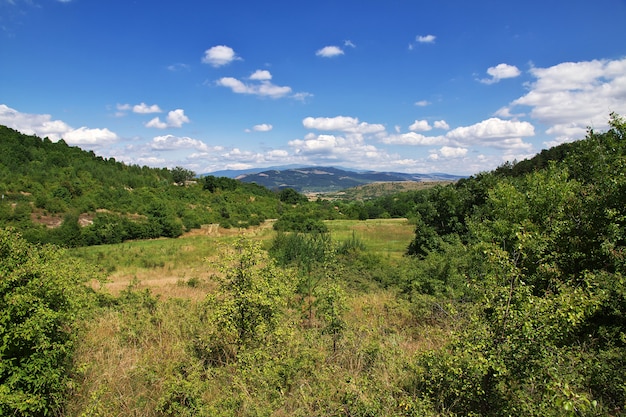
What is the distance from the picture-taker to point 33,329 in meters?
4.59

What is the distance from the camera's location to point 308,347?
6086 millimetres

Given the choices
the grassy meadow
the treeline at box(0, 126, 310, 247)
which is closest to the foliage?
the grassy meadow

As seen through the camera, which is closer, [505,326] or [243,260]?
[505,326]

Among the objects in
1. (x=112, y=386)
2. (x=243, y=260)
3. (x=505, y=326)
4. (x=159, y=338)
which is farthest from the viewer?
(x=159, y=338)

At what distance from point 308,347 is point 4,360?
14.9 ft

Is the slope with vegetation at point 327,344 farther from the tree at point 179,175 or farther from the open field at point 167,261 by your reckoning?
the tree at point 179,175

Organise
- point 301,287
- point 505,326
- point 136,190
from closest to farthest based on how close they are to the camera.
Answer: point 505,326
point 301,287
point 136,190

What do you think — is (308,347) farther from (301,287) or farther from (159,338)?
(301,287)

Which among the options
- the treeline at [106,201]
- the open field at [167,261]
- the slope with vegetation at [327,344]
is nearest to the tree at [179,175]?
the treeline at [106,201]

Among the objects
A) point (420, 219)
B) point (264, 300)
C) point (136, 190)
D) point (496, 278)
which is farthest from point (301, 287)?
point (136, 190)

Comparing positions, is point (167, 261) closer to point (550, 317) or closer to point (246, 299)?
point (246, 299)

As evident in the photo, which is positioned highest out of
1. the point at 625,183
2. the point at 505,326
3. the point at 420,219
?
the point at 625,183

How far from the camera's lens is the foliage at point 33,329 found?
4.51 metres

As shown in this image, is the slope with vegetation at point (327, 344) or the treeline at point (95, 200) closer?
A: the slope with vegetation at point (327, 344)
